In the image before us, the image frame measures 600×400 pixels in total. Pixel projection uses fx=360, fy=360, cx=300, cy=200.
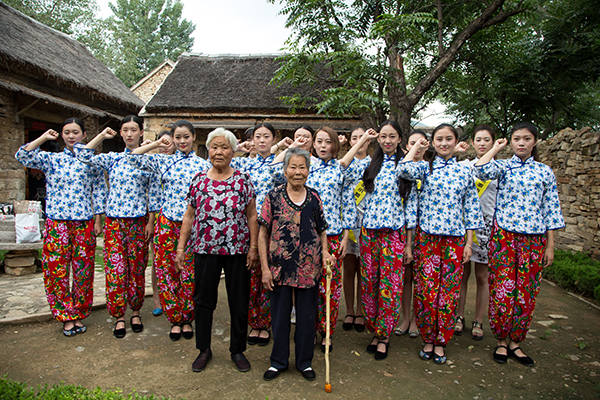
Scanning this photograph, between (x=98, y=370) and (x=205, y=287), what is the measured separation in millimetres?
1191

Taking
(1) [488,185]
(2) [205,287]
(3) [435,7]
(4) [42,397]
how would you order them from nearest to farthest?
(4) [42,397] → (2) [205,287] → (1) [488,185] → (3) [435,7]

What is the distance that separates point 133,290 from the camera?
3906 mm

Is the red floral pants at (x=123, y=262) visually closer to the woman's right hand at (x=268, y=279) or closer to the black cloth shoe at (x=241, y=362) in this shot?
the black cloth shoe at (x=241, y=362)

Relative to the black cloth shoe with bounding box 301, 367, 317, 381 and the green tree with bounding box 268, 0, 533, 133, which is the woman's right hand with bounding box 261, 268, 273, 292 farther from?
the green tree with bounding box 268, 0, 533, 133

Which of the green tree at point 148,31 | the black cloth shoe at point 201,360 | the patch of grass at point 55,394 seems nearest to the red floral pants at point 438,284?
the black cloth shoe at point 201,360

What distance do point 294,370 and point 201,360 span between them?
83 centimetres

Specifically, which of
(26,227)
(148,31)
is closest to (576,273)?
(26,227)

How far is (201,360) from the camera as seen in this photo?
3180 mm

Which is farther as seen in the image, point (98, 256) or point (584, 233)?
point (98, 256)

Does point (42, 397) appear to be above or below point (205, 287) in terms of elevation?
below

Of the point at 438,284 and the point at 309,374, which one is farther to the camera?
the point at 438,284

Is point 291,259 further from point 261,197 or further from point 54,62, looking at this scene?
point 54,62

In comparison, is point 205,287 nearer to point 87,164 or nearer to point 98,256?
point 87,164

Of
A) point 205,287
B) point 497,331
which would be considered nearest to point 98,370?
point 205,287
